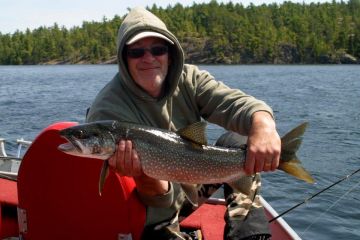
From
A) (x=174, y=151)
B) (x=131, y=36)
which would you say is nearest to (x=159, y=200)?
(x=174, y=151)

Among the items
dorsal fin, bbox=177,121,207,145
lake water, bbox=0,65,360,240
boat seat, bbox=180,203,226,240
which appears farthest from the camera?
lake water, bbox=0,65,360,240

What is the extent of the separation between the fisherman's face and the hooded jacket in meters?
0.05

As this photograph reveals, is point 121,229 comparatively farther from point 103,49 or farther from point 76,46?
point 76,46

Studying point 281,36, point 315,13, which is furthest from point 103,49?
point 315,13

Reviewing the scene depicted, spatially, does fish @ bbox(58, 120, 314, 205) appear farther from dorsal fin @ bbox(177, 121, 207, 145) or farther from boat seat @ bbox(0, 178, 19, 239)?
boat seat @ bbox(0, 178, 19, 239)

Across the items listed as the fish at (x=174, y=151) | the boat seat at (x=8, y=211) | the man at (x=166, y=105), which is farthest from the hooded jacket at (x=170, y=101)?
the boat seat at (x=8, y=211)

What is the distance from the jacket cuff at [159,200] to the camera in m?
3.24

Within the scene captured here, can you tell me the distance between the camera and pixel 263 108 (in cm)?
323

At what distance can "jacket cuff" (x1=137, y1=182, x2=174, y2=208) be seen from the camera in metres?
3.24

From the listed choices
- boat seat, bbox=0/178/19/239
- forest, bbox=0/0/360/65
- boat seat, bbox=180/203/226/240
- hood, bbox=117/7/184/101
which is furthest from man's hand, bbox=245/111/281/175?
forest, bbox=0/0/360/65

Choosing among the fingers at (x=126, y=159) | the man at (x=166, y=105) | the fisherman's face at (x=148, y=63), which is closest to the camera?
the fingers at (x=126, y=159)

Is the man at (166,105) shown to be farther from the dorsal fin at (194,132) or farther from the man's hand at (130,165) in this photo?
the dorsal fin at (194,132)

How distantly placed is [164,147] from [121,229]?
2.41 feet

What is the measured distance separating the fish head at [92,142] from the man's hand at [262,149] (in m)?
0.81
